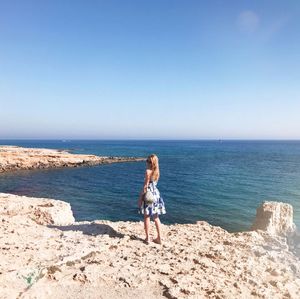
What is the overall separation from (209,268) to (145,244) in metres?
2.34

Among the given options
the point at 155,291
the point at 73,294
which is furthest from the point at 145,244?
the point at 73,294

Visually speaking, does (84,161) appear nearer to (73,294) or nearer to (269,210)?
(269,210)

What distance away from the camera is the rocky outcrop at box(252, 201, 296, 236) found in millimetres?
16750

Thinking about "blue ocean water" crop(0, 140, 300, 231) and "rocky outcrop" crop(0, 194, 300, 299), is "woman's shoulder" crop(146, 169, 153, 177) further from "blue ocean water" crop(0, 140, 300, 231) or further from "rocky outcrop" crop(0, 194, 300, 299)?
"blue ocean water" crop(0, 140, 300, 231)

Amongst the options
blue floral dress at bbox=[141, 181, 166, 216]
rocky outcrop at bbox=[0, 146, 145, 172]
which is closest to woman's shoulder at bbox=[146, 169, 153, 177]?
blue floral dress at bbox=[141, 181, 166, 216]

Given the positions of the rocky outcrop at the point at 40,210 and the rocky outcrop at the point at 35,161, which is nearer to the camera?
the rocky outcrop at the point at 40,210

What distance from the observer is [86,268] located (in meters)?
8.70

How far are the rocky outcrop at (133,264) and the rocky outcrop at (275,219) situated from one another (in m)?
3.51

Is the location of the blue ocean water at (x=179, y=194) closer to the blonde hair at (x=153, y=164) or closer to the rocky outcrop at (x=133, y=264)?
the rocky outcrop at (x=133, y=264)

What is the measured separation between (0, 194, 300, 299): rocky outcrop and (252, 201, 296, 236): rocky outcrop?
11.5 ft

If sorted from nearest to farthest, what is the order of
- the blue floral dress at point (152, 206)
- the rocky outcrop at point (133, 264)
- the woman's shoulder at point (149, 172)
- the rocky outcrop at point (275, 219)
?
the rocky outcrop at point (133, 264)
the woman's shoulder at point (149, 172)
the blue floral dress at point (152, 206)
the rocky outcrop at point (275, 219)

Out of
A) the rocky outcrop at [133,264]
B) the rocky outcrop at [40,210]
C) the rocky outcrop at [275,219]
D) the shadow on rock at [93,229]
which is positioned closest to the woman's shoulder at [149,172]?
the rocky outcrop at [133,264]

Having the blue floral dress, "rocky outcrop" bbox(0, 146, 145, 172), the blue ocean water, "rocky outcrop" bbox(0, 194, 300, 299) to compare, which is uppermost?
the blue floral dress

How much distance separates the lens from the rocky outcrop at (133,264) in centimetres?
790
